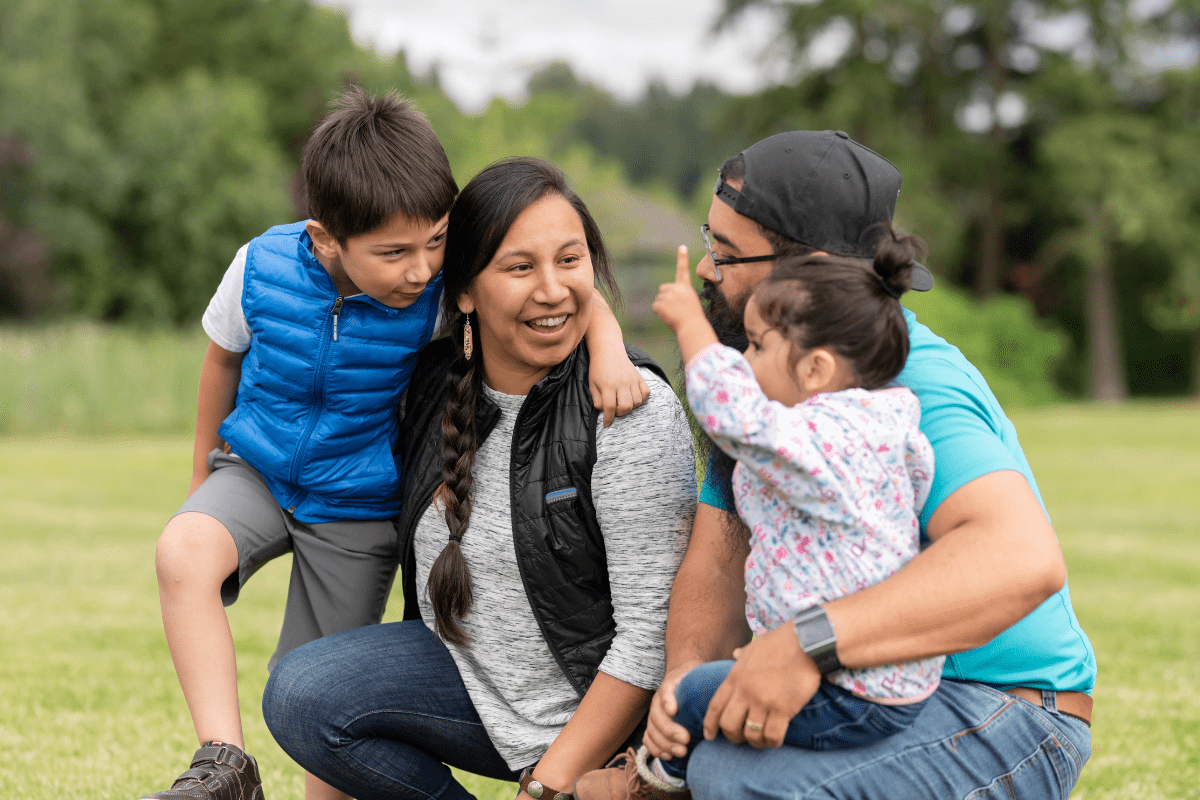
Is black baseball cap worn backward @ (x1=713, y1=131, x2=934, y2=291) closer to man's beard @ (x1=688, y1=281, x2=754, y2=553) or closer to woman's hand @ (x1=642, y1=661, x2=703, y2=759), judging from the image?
man's beard @ (x1=688, y1=281, x2=754, y2=553)

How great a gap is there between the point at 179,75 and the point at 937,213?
23.4 meters

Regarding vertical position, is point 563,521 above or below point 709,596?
above

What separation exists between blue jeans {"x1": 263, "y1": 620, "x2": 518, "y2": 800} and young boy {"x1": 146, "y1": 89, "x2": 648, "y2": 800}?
0.14m

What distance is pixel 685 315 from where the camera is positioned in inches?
78.5

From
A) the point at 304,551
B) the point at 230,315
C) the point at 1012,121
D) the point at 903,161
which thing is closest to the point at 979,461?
the point at 304,551

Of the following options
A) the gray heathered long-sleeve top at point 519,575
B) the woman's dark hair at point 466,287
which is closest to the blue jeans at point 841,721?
the gray heathered long-sleeve top at point 519,575

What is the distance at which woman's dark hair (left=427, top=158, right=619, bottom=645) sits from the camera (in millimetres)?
2482

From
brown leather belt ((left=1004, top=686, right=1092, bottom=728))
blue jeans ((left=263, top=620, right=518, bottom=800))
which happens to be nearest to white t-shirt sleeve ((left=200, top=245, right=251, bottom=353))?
blue jeans ((left=263, top=620, right=518, bottom=800))

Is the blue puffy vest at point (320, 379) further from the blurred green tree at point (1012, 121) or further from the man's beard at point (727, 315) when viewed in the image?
the blurred green tree at point (1012, 121)

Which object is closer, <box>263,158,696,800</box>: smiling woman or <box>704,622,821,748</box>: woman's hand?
<box>704,622,821,748</box>: woman's hand

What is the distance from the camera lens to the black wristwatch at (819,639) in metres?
1.85

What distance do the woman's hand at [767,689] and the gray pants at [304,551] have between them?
1.24m

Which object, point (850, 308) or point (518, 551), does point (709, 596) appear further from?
point (850, 308)

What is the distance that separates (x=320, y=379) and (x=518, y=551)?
69 cm
